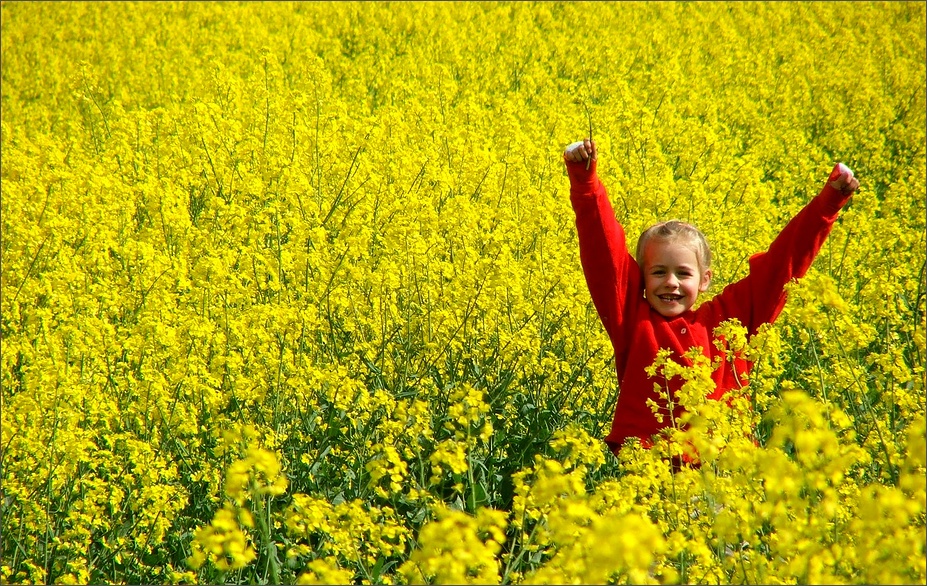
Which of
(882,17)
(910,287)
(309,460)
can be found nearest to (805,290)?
→ (910,287)

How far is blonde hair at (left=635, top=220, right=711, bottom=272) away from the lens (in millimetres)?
3273

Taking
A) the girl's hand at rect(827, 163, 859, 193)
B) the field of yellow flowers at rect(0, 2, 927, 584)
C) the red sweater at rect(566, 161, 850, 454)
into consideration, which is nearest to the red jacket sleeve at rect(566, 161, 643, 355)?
the red sweater at rect(566, 161, 850, 454)

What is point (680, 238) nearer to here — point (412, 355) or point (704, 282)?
point (704, 282)

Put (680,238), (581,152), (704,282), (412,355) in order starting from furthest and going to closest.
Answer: (412,355), (704,282), (680,238), (581,152)

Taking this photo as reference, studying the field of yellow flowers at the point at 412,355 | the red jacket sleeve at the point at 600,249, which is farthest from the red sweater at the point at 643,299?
the field of yellow flowers at the point at 412,355

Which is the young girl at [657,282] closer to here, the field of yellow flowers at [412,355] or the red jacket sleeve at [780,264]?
the red jacket sleeve at [780,264]

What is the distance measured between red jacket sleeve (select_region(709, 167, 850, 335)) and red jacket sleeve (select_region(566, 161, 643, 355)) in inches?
13.9

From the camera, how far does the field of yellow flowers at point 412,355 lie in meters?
2.30

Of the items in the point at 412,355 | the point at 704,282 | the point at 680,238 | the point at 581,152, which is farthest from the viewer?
the point at 412,355

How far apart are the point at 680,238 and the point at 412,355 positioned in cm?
105

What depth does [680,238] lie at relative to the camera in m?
3.27

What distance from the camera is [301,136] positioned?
17.3ft

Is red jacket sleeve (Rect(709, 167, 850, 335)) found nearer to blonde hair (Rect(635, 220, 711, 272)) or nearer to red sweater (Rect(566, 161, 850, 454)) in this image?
red sweater (Rect(566, 161, 850, 454))

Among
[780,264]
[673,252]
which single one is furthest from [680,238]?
[780,264]
